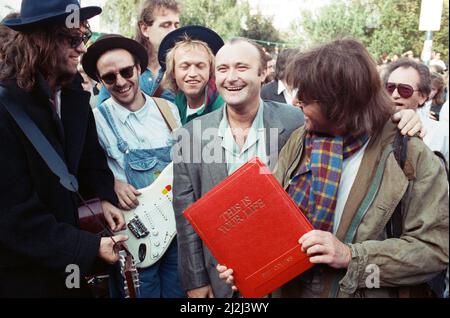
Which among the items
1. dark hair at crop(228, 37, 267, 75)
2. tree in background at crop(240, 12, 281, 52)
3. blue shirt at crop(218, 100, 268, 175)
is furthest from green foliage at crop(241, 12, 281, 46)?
blue shirt at crop(218, 100, 268, 175)

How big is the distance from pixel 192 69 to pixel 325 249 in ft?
4.86

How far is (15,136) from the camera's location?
5.58 feet

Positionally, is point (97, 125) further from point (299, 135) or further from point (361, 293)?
point (361, 293)

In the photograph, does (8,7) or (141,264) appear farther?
(141,264)

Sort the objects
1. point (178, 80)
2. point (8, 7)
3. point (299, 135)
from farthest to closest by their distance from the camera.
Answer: point (178, 80)
point (8, 7)
point (299, 135)

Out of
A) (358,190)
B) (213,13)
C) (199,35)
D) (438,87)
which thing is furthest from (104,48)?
(438,87)

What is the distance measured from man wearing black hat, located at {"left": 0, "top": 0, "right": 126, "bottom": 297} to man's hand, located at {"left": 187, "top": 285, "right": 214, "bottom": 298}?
455 mm

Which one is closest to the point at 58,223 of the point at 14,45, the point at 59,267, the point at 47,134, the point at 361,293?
the point at 59,267

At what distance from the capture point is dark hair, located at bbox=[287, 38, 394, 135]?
1559mm

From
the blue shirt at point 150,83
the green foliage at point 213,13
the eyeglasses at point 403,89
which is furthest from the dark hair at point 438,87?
the blue shirt at point 150,83

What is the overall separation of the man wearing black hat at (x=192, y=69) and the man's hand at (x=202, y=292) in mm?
1010

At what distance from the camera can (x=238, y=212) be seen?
1.55 metres

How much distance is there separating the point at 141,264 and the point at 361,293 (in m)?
1.26

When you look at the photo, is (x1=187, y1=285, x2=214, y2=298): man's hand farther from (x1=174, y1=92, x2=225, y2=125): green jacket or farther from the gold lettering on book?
(x1=174, y1=92, x2=225, y2=125): green jacket
